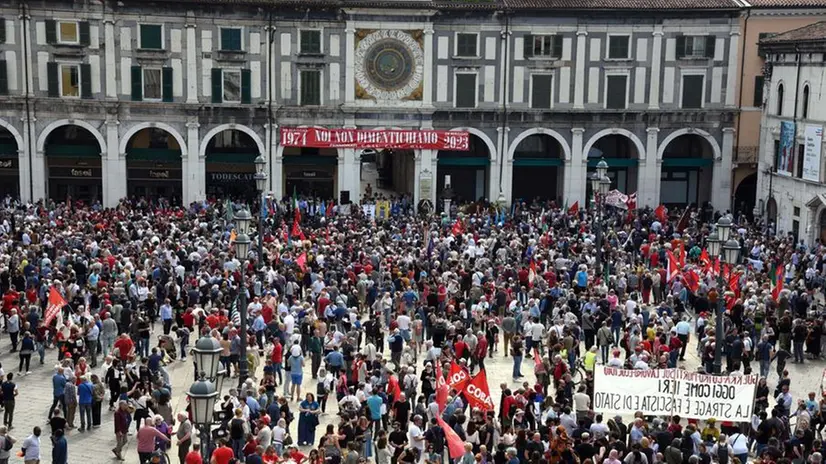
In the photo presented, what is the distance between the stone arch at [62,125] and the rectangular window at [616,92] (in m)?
26.2

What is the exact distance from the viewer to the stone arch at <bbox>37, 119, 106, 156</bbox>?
199 ft

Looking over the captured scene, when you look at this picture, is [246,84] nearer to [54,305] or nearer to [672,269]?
[672,269]

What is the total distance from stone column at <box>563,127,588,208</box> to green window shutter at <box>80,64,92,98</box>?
2490cm

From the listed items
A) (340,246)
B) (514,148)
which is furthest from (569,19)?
(340,246)

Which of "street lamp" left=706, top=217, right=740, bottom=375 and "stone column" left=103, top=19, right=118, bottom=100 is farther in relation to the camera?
"stone column" left=103, top=19, right=118, bottom=100

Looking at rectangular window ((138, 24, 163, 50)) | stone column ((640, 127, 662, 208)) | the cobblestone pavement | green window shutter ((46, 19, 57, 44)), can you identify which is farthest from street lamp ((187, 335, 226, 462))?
stone column ((640, 127, 662, 208))

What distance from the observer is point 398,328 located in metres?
33.7

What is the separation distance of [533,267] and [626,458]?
18064 mm

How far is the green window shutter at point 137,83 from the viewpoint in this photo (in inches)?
2379

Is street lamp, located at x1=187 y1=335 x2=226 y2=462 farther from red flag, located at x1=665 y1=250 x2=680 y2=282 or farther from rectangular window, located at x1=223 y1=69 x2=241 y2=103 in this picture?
rectangular window, located at x1=223 y1=69 x2=241 y2=103

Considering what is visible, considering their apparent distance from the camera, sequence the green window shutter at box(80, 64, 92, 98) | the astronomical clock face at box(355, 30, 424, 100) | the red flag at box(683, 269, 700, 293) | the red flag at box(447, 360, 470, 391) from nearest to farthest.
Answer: the red flag at box(447, 360, 470, 391)
the red flag at box(683, 269, 700, 293)
the green window shutter at box(80, 64, 92, 98)
the astronomical clock face at box(355, 30, 424, 100)

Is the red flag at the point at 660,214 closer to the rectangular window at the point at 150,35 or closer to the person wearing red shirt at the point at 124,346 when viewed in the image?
the rectangular window at the point at 150,35

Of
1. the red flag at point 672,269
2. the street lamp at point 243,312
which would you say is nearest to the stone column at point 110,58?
the red flag at point 672,269

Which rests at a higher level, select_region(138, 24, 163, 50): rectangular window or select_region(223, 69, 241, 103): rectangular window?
select_region(138, 24, 163, 50): rectangular window
